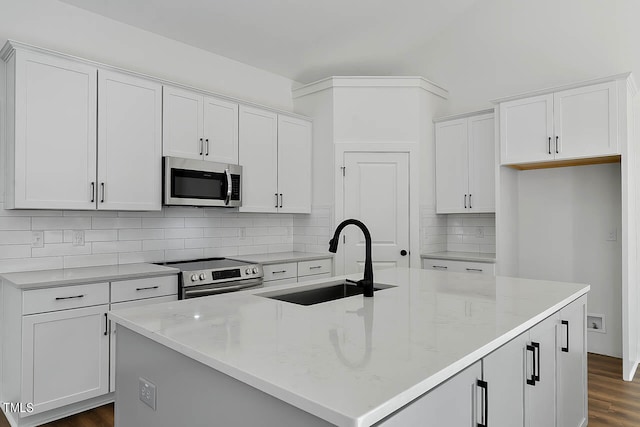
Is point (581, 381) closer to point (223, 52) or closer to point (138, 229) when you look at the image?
point (138, 229)

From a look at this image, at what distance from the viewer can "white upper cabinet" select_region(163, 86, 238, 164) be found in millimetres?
3566

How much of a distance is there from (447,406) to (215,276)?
2.60m

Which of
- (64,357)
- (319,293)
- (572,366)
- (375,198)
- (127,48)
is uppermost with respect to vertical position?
(127,48)

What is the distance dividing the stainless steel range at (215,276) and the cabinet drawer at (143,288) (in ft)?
0.26

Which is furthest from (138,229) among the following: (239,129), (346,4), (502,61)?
(502,61)

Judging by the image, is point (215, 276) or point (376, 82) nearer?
point (215, 276)

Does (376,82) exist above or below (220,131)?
above

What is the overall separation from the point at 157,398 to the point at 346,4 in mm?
3973

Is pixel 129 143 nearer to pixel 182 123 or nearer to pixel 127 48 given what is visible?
pixel 182 123

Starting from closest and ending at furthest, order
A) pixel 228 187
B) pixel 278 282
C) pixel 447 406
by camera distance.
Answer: pixel 447 406 < pixel 228 187 < pixel 278 282

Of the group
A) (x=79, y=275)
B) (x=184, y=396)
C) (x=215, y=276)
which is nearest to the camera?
(x=184, y=396)

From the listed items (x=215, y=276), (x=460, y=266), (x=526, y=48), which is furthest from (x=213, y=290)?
(x=526, y=48)

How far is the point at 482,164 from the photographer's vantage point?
450 centimetres

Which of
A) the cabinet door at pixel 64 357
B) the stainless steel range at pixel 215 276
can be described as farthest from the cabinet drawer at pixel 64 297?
the stainless steel range at pixel 215 276
